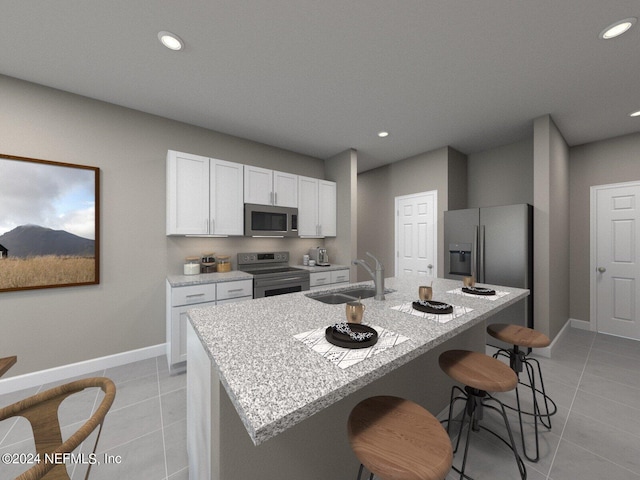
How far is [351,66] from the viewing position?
216cm

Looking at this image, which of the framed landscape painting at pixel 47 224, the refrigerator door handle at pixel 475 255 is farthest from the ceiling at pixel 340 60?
the refrigerator door handle at pixel 475 255

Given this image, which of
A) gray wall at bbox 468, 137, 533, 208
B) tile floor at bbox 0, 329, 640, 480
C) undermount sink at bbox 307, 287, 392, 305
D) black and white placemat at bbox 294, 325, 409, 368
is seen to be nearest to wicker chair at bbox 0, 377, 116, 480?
black and white placemat at bbox 294, 325, 409, 368

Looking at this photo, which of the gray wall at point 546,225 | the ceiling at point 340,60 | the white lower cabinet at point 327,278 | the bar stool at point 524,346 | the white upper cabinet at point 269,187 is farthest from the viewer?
the white lower cabinet at point 327,278

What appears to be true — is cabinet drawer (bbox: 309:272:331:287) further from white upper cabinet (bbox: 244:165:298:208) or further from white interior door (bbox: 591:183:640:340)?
white interior door (bbox: 591:183:640:340)

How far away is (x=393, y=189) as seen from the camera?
495cm

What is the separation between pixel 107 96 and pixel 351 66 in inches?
95.6

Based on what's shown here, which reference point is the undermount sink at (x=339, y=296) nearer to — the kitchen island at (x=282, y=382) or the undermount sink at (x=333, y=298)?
the undermount sink at (x=333, y=298)

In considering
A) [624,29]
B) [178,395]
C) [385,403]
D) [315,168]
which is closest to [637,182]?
[624,29]

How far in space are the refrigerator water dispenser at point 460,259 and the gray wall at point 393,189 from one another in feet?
1.76

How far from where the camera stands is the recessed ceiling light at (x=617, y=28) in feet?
5.52

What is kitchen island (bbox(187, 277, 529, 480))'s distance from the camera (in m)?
0.69

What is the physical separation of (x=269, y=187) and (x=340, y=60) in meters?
1.85

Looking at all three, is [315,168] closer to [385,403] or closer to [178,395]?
[178,395]

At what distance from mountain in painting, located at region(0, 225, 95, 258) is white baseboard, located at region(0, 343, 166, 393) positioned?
1.08 metres
